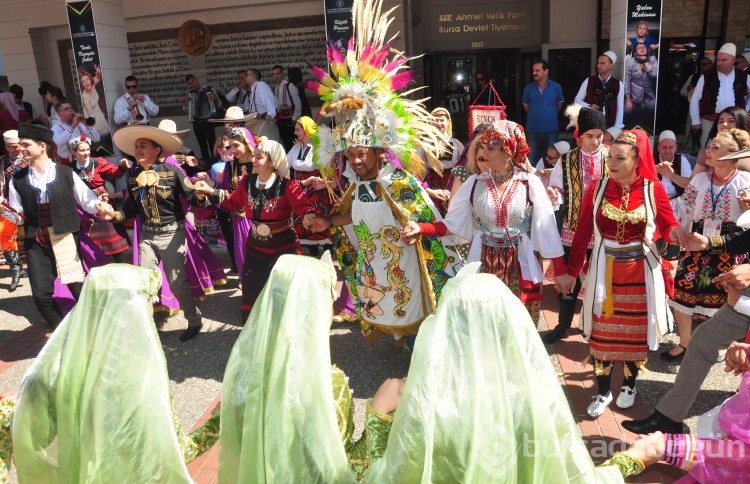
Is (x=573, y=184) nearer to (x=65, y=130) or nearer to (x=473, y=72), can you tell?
(x=65, y=130)

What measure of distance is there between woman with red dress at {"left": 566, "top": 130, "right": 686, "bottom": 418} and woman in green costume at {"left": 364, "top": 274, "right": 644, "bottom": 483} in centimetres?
230

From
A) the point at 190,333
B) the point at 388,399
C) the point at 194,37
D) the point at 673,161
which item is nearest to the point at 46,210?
the point at 190,333

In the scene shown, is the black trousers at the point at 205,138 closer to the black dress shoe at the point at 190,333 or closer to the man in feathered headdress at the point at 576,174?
the black dress shoe at the point at 190,333

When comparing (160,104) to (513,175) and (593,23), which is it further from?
(513,175)

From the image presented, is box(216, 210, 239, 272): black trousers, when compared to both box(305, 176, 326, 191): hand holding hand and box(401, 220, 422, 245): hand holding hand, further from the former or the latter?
box(401, 220, 422, 245): hand holding hand

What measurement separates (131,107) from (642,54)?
8.24 metres

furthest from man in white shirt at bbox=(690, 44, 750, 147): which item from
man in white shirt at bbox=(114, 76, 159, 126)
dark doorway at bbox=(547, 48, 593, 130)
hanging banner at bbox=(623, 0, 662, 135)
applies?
man in white shirt at bbox=(114, 76, 159, 126)

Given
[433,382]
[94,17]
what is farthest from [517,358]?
[94,17]

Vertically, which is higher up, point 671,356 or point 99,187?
point 99,187

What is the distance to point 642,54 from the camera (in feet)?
27.3

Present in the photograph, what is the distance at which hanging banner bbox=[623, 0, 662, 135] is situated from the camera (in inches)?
327

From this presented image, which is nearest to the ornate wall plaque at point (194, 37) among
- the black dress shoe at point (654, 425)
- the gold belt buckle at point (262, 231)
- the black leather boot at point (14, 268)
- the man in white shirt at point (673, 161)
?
the black leather boot at point (14, 268)

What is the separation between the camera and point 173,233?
548cm

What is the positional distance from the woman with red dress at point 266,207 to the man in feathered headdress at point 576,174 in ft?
7.01
